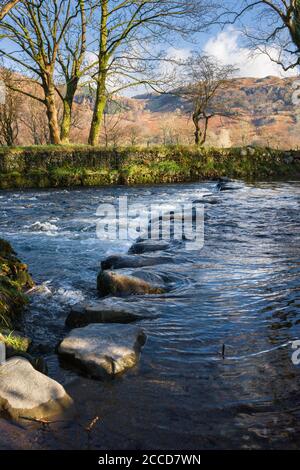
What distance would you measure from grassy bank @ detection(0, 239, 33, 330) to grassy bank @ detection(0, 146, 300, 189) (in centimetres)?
1144

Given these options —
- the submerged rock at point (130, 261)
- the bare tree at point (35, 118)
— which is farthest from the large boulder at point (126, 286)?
the bare tree at point (35, 118)

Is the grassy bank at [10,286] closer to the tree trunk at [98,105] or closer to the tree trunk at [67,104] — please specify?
the tree trunk at [98,105]

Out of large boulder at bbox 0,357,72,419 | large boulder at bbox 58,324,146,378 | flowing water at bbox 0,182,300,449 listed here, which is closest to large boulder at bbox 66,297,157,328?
flowing water at bbox 0,182,300,449

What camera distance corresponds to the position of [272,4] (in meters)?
17.4

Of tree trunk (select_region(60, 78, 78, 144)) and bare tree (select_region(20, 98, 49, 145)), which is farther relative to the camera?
bare tree (select_region(20, 98, 49, 145))

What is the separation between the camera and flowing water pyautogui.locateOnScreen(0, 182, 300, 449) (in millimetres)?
2172

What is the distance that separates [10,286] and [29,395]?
1888mm

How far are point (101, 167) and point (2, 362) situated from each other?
1488 cm

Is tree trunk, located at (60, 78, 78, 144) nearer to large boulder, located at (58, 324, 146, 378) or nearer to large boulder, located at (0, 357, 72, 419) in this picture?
large boulder, located at (58, 324, 146, 378)

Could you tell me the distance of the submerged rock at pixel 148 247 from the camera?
606 cm

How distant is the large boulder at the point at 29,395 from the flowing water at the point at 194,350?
0.09 m

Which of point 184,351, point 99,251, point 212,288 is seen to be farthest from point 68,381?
point 99,251

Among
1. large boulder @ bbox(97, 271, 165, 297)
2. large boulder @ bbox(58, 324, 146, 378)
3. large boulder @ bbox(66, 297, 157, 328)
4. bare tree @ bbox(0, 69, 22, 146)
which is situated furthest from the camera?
bare tree @ bbox(0, 69, 22, 146)

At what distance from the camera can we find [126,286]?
4.32 meters
